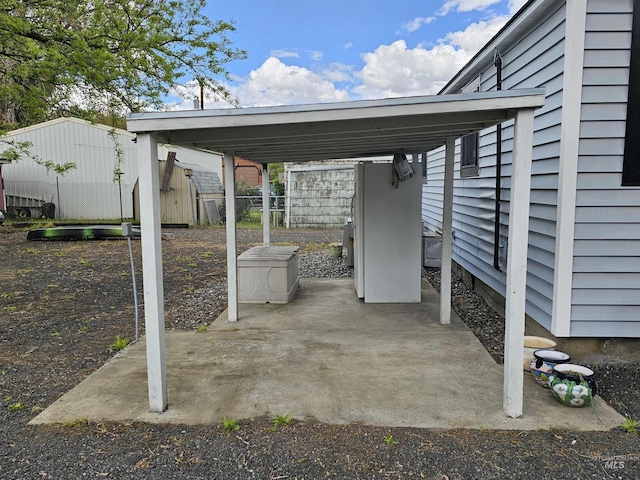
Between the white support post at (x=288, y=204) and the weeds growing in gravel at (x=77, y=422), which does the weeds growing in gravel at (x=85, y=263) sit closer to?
the weeds growing in gravel at (x=77, y=422)

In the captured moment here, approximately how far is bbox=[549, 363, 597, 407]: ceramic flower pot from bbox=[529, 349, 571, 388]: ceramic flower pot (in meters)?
0.14

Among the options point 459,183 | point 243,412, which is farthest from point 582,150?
point 459,183

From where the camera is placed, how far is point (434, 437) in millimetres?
2490

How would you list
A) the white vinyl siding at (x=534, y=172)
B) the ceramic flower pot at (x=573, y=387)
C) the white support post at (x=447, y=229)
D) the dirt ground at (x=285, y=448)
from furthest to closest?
the white support post at (x=447, y=229) → the white vinyl siding at (x=534, y=172) → the ceramic flower pot at (x=573, y=387) → the dirt ground at (x=285, y=448)

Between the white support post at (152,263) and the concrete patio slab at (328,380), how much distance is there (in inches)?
8.2

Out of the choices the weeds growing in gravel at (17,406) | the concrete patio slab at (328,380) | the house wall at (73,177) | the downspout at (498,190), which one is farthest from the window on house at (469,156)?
the house wall at (73,177)

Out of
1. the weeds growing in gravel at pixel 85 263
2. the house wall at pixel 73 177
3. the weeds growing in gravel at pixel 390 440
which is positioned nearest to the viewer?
the weeds growing in gravel at pixel 390 440

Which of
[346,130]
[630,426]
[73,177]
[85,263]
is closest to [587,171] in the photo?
[630,426]

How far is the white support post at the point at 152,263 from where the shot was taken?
2697mm

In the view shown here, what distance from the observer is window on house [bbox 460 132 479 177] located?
5.99 m

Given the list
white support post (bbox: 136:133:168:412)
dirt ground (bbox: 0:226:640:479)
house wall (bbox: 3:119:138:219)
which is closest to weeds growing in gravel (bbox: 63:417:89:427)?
dirt ground (bbox: 0:226:640:479)

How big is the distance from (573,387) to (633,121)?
6.68 ft

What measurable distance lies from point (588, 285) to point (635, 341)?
2.08 feet

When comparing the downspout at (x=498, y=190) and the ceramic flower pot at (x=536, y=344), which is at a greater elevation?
the downspout at (x=498, y=190)
